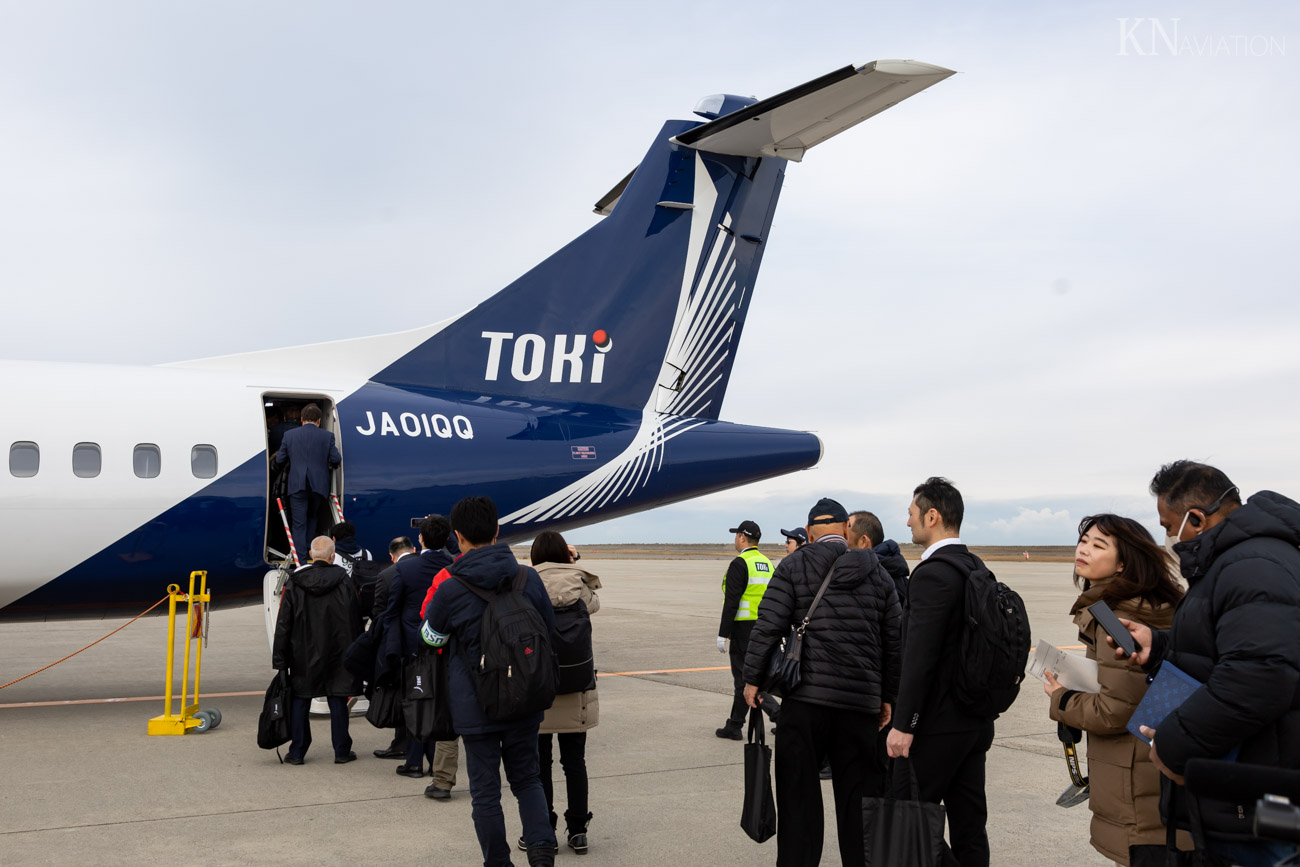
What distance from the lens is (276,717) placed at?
22.5 feet

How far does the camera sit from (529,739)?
4.43 metres

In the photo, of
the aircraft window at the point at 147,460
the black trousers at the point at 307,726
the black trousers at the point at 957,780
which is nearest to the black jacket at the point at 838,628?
the black trousers at the point at 957,780

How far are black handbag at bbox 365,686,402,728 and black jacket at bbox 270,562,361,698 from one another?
1.03 metres

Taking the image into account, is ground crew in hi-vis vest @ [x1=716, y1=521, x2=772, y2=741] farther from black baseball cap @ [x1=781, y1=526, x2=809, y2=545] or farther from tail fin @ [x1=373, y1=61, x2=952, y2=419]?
tail fin @ [x1=373, y1=61, x2=952, y2=419]

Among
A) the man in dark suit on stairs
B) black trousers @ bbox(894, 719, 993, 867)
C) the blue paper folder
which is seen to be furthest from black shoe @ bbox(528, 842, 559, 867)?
the man in dark suit on stairs

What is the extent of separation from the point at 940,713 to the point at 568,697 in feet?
6.44

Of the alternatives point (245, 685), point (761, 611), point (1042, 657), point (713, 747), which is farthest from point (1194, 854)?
point (245, 685)

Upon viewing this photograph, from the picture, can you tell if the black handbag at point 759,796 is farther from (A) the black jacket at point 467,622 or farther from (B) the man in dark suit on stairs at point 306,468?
(B) the man in dark suit on stairs at point 306,468

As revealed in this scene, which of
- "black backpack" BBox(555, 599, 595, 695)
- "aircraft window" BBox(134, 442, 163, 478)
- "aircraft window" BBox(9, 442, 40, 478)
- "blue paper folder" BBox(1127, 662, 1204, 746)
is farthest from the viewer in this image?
"aircraft window" BBox(134, 442, 163, 478)

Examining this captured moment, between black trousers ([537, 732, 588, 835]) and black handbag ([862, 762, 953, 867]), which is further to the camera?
black trousers ([537, 732, 588, 835])

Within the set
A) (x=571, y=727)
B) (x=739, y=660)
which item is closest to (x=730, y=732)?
(x=739, y=660)

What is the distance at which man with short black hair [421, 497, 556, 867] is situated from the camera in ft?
14.1

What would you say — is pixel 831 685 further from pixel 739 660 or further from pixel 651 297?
pixel 651 297

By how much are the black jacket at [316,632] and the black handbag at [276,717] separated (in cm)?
7
